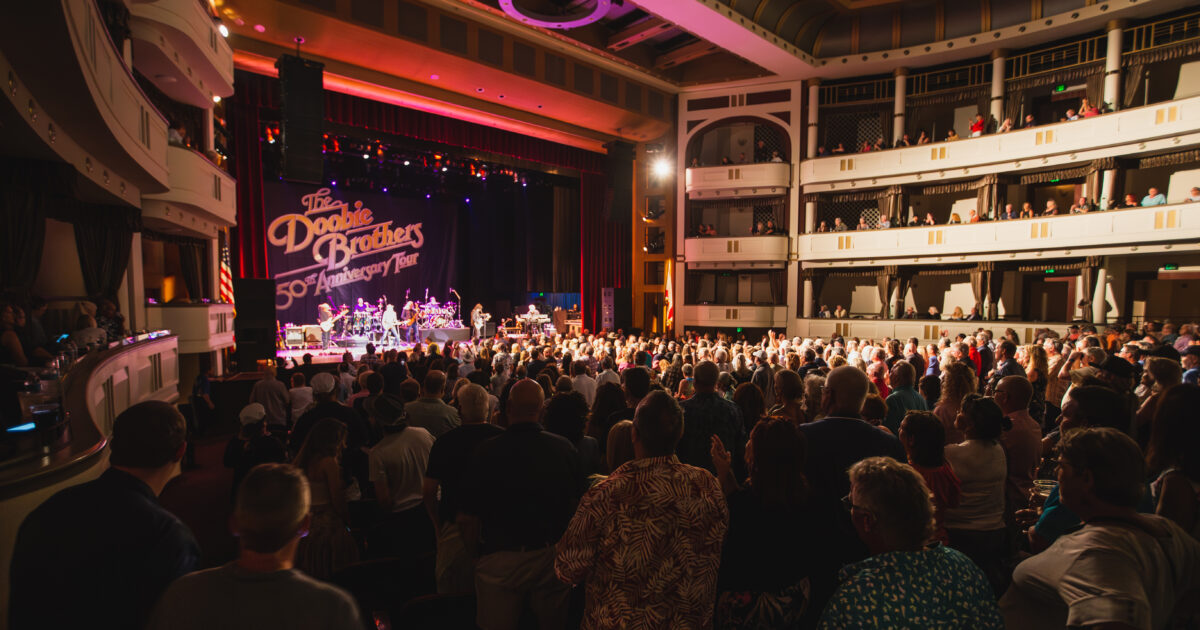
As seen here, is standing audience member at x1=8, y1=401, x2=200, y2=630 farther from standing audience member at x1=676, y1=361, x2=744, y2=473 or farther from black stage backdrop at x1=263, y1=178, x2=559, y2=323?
black stage backdrop at x1=263, y1=178, x2=559, y2=323

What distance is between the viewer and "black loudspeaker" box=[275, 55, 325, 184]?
10078 mm

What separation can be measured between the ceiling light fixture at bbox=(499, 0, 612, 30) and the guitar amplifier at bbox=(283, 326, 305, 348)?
30.2 ft

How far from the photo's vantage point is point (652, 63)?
16.4 m

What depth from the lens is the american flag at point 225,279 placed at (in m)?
11.8

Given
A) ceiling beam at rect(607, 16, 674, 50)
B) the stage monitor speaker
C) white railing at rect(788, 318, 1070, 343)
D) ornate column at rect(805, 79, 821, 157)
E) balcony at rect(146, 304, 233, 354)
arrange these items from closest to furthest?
A: balcony at rect(146, 304, 233, 354)
the stage monitor speaker
white railing at rect(788, 318, 1070, 343)
ceiling beam at rect(607, 16, 674, 50)
ornate column at rect(805, 79, 821, 157)

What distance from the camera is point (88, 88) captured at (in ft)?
16.3

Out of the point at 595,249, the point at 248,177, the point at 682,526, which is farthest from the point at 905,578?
the point at 595,249

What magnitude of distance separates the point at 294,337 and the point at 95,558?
581 inches

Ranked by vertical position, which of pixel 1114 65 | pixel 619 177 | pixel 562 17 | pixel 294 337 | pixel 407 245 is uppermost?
pixel 562 17

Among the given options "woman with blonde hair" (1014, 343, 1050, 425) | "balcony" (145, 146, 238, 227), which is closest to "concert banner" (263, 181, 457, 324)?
"balcony" (145, 146, 238, 227)

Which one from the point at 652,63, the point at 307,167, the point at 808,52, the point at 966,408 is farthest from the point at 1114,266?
the point at 307,167

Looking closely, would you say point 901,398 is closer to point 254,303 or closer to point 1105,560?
point 1105,560

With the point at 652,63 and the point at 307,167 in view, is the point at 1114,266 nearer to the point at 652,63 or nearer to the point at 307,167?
the point at 652,63

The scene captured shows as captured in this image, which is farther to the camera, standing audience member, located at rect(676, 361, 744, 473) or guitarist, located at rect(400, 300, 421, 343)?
guitarist, located at rect(400, 300, 421, 343)
